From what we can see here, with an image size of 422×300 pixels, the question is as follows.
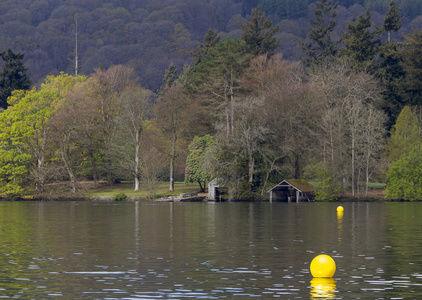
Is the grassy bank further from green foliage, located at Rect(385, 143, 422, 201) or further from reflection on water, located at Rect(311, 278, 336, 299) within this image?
reflection on water, located at Rect(311, 278, 336, 299)

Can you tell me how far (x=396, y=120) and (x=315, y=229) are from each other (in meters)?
60.8

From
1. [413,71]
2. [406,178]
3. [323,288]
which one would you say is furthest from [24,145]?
[323,288]

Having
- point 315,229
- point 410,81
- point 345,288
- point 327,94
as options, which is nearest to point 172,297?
point 345,288

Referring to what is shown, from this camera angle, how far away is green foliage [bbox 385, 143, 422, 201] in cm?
9362

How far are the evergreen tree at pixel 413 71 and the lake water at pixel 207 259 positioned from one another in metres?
61.4

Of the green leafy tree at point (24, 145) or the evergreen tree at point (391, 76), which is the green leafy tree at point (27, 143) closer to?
the green leafy tree at point (24, 145)

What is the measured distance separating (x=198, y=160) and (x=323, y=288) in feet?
274

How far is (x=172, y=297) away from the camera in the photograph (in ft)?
70.3

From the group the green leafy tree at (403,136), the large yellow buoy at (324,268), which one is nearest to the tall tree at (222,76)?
the green leafy tree at (403,136)

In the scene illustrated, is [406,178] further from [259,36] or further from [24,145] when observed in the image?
[24,145]

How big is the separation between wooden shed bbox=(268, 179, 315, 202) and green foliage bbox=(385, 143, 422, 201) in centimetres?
1084

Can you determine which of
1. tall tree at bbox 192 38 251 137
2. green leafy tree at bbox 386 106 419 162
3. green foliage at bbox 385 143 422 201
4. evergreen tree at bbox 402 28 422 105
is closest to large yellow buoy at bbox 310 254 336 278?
green foliage at bbox 385 143 422 201

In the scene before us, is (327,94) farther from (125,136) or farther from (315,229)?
(315,229)

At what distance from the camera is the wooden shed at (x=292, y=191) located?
95125 mm
